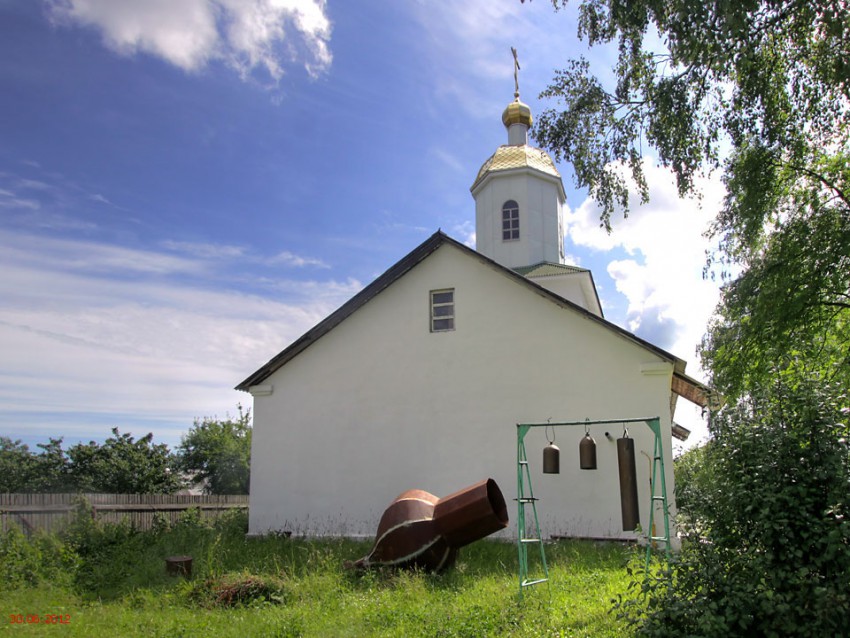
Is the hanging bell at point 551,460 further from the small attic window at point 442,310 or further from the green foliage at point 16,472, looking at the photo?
the green foliage at point 16,472

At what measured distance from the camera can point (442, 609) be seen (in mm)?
7875

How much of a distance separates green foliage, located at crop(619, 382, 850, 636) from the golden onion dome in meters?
19.2

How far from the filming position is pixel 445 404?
46.3 ft

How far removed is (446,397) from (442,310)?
2.09 m

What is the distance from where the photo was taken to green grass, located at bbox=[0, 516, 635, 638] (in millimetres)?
7516

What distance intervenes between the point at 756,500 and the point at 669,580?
1183 mm

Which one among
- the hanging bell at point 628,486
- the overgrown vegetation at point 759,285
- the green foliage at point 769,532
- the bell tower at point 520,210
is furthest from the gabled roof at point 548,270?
the green foliage at point 769,532

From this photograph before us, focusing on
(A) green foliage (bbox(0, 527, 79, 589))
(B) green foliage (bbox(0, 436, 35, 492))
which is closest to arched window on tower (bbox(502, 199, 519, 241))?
(A) green foliage (bbox(0, 527, 79, 589))

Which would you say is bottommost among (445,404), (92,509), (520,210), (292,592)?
(292,592)

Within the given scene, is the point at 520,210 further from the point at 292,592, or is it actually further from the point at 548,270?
the point at 292,592

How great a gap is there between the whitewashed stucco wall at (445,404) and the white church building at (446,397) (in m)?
0.03
